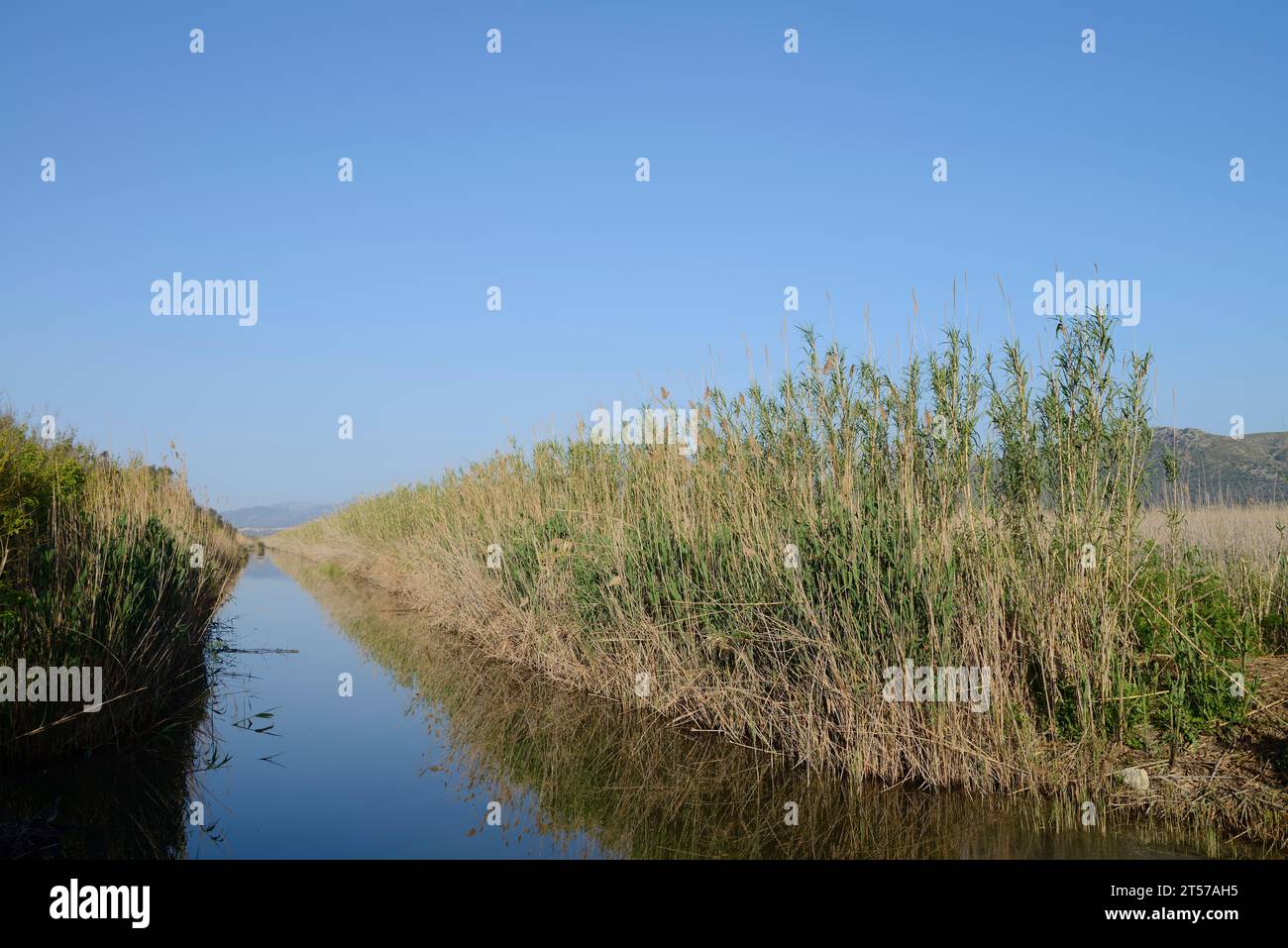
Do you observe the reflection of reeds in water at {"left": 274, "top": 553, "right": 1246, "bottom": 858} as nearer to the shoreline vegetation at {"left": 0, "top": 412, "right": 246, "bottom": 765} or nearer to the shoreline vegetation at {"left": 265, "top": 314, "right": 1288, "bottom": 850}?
the shoreline vegetation at {"left": 265, "top": 314, "right": 1288, "bottom": 850}

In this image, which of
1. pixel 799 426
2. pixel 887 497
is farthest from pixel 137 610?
pixel 887 497

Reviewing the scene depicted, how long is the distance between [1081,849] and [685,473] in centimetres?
459

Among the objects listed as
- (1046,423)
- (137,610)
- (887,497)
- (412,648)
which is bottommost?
(412,648)

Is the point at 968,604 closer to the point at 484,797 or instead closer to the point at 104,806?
the point at 484,797

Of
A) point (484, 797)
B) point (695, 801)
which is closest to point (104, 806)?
point (484, 797)

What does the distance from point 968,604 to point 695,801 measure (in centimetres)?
221

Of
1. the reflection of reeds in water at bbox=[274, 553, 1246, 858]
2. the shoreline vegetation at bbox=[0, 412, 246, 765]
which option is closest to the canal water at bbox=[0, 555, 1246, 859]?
the reflection of reeds in water at bbox=[274, 553, 1246, 858]

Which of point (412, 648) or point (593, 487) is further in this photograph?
point (412, 648)

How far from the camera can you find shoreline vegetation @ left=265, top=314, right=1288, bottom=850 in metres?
5.06

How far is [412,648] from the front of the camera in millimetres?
11539

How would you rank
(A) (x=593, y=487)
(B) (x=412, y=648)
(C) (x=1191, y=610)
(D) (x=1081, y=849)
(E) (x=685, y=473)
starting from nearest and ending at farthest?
(D) (x=1081, y=849)
(C) (x=1191, y=610)
(E) (x=685, y=473)
(A) (x=593, y=487)
(B) (x=412, y=648)

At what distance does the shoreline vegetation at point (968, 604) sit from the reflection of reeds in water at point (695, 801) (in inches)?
9.6
